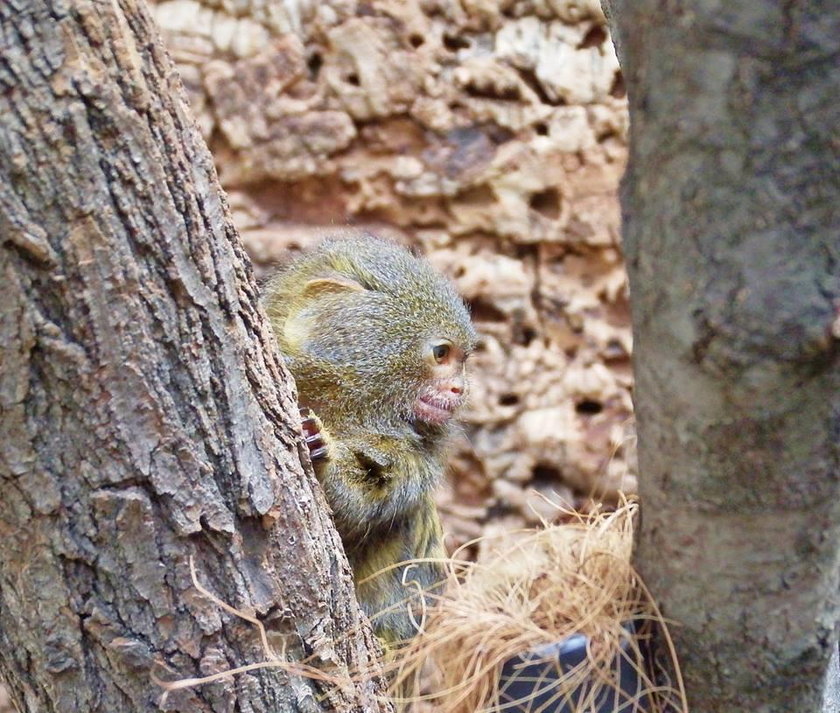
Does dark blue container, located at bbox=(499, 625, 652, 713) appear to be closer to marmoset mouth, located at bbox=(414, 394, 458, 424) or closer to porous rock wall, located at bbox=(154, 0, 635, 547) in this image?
marmoset mouth, located at bbox=(414, 394, 458, 424)

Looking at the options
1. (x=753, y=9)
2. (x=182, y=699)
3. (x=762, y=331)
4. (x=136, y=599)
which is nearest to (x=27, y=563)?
(x=136, y=599)

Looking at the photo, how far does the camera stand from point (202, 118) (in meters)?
4.39

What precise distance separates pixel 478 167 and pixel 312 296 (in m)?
2.02

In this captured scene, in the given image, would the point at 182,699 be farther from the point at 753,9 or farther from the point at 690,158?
the point at 753,9

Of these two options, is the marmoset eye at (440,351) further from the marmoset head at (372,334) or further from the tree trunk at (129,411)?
the tree trunk at (129,411)

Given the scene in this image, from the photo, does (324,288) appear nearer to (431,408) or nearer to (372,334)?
(372,334)

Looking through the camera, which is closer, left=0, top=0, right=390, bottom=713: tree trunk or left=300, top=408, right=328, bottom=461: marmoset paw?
left=0, top=0, right=390, bottom=713: tree trunk

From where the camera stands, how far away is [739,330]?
1182 millimetres

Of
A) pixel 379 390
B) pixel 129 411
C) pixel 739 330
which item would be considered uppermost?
pixel 739 330

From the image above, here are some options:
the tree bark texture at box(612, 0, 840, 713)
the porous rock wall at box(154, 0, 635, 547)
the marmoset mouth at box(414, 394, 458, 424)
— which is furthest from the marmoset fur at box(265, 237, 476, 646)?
the porous rock wall at box(154, 0, 635, 547)

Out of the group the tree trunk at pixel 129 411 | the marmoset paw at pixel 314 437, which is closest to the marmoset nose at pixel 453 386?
the marmoset paw at pixel 314 437

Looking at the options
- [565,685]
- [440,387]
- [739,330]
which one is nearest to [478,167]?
[440,387]

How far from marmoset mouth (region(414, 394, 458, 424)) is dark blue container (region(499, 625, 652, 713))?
98cm

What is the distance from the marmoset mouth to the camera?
254 centimetres
